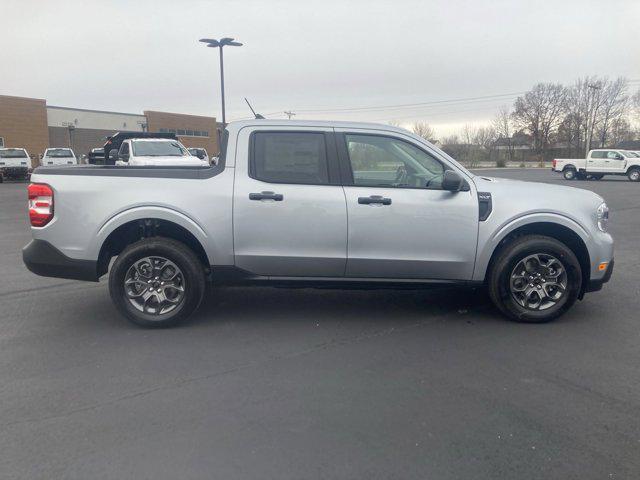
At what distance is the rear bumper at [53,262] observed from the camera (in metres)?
4.94

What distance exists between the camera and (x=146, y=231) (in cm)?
519

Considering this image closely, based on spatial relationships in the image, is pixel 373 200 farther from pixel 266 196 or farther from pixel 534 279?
pixel 534 279

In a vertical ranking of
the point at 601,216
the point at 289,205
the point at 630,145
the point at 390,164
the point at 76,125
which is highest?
the point at 76,125

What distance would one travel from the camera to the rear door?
Result: 494cm

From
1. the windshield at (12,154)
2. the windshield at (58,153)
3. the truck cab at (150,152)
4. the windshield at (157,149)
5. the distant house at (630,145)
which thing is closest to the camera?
the truck cab at (150,152)

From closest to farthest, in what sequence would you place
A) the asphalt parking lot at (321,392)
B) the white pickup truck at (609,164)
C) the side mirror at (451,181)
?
the asphalt parking lot at (321,392) → the side mirror at (451,181) → the white pickup truck at (609,164)

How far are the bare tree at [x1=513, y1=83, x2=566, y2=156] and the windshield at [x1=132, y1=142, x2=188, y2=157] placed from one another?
69.5m

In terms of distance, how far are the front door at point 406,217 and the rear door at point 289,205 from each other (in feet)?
0.46

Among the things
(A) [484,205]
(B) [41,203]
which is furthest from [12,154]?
(A) [484,205]

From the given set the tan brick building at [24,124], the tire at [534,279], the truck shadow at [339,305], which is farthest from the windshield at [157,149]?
the tan brick building at [24,124]

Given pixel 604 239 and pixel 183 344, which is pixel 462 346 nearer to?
pixel 604 239

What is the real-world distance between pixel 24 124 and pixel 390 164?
173 ft

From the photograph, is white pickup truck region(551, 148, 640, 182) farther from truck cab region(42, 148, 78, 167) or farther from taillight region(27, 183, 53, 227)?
taillight region(27, 183, 53, 227)

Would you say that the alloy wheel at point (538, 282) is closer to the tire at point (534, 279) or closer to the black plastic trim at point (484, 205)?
the tire at point (534, 279)
